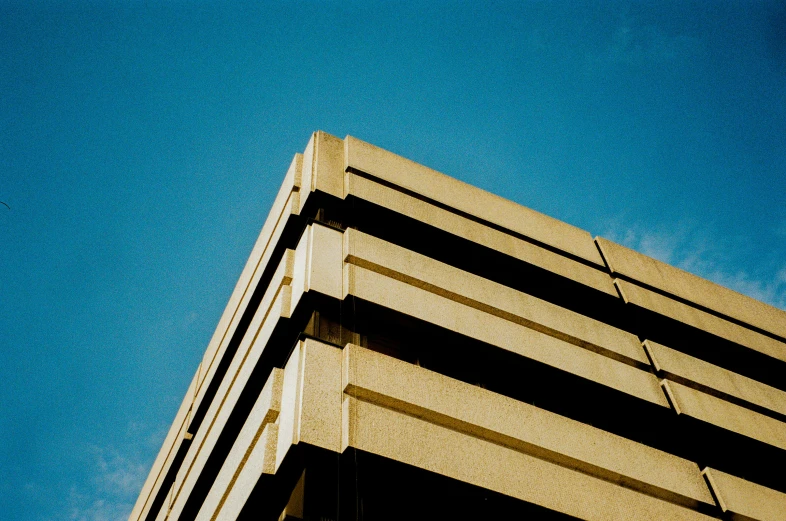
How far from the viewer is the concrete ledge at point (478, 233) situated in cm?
1110

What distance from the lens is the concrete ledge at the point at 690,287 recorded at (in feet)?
43.3

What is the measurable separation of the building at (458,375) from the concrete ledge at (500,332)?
30 millimetres

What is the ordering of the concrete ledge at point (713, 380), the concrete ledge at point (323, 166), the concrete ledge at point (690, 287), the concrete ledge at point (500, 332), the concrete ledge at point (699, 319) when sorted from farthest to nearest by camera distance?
the concrete ledge at point (690, 287) → the concrete ledge at point (699, 319) → the concrete ledge at point (713, 380) → the concrete ledge at point (323, 166) → the concrete ledge at point (500, 332)

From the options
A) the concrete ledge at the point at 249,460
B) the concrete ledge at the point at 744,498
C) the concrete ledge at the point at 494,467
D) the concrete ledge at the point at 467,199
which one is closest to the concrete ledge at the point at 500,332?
the concrete ledge at the point at 744,498

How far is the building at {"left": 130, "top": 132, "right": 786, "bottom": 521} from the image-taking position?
7.47 meters

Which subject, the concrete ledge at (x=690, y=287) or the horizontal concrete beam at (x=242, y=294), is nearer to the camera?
the horizontal concrete beam at (x=242, y=294)

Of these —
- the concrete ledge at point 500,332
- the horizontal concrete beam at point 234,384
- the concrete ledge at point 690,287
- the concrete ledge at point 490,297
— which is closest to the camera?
the concrete ledge at point 500,332

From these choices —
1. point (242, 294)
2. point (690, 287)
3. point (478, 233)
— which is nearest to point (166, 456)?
point (242, 294)

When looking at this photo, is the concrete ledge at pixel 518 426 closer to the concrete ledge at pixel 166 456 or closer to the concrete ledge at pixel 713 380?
the concrete ledge at pixel 713 380

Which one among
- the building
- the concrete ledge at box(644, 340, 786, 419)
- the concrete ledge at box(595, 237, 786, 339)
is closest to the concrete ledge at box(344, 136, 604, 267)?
the building

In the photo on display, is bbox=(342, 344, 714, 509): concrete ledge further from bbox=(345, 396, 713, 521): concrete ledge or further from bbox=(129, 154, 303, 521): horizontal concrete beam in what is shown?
bbox=(129, 154, 303, 521): horizontal concrete beam

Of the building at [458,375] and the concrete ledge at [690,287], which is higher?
the concrete ledge at [690,287]

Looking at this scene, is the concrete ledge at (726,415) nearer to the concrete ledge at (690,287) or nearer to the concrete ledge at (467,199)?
the concrete ledge at (690,287)

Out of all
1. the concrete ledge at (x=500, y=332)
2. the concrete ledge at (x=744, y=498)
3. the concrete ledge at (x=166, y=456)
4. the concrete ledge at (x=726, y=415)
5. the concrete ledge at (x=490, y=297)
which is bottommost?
the concrete ledge at (x=744, y=498)
